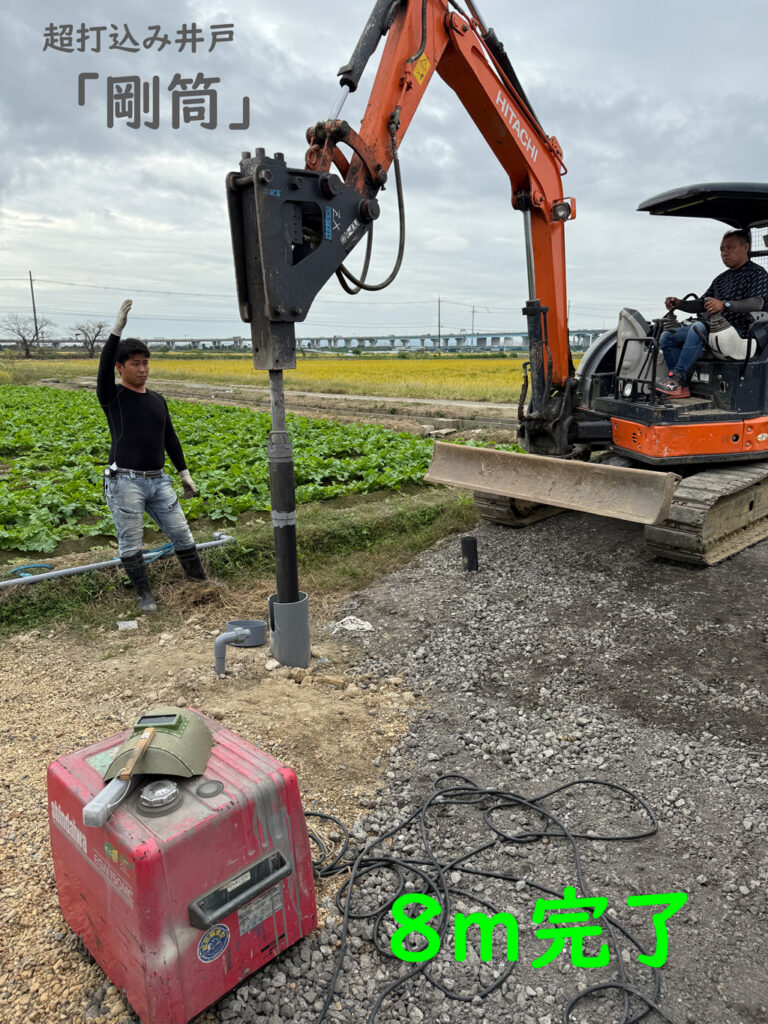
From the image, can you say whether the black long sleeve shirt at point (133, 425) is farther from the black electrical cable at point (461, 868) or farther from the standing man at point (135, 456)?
the black electrical cable at point (461, 868)

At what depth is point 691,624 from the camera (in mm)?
5449

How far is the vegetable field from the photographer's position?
8.45 m

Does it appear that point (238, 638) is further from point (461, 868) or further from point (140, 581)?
point (461, 868)

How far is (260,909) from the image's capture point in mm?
2463

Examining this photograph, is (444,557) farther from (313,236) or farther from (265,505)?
(313,236)

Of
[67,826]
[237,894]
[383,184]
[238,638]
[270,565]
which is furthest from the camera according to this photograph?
[270,565]

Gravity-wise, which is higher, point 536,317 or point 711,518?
point 536,317

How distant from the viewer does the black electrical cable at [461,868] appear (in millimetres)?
2541

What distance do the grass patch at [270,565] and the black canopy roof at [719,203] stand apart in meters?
3.76

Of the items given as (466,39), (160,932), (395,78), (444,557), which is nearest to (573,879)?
(160,932)

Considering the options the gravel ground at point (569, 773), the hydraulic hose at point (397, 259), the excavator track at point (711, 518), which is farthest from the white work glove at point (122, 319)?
the excavator track at point (711, 518)

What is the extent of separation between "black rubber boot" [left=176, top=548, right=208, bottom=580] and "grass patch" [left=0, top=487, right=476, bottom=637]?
0.11 metres

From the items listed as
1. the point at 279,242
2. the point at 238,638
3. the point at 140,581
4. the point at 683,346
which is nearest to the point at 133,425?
the point at 140,581

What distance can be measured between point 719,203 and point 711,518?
2858mm
